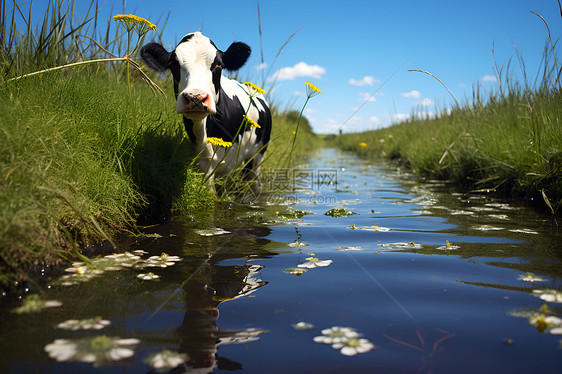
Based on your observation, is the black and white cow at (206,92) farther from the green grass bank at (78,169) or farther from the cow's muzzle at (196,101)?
the green grass bank at (78,169)

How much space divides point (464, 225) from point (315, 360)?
294cm

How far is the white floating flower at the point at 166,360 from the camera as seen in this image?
4.53 ft

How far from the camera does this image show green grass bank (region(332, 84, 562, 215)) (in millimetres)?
4578

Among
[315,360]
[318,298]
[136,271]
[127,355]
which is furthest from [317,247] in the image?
[127,355]

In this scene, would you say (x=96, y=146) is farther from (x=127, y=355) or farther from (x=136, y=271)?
(x=127, y=355)

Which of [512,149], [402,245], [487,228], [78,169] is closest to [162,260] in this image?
[78,169]

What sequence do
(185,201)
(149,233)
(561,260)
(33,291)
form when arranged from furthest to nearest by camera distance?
1. (185,201)
2. (149,233)
3. (561,260)
4. (33,291)

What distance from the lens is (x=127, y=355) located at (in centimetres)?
144

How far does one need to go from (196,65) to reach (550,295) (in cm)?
327

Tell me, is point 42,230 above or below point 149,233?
above

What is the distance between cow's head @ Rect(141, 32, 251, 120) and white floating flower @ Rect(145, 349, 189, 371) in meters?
2.32

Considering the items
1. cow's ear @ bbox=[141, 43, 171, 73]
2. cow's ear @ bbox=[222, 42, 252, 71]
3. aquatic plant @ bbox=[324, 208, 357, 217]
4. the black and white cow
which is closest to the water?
aquatic plant @ bbox=[324, 208, 357, 217]

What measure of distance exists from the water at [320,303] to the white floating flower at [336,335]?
3 cm

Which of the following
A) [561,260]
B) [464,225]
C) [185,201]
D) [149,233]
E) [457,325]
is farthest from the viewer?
[185,201]
